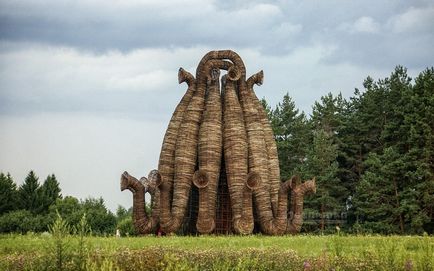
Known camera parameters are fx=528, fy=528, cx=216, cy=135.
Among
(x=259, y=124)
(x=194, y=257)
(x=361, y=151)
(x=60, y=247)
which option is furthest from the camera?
(x=361, y=151)

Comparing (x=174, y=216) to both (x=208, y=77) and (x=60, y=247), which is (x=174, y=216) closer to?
(x=208, y=77)

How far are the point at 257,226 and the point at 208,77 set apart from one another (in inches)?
259

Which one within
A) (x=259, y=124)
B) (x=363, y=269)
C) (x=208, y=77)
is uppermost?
(x=208, y=77)

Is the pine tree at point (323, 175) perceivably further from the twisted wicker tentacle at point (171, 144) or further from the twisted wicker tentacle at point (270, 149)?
the twisted wicker tentacle at point (171, 144)

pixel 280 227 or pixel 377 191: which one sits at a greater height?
pixel 377 191

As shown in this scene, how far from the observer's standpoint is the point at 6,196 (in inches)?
1793

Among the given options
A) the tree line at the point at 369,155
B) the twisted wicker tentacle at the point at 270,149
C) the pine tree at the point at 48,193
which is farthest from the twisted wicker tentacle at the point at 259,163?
the pine tree at the point at 48,193

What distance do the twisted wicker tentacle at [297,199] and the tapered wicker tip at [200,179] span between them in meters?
3.91

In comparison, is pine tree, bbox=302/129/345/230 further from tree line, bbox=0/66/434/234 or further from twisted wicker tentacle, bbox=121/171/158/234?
twisted wicker tentacle, bbox=121/171/158/234

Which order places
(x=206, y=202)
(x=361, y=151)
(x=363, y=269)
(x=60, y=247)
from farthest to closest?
(x=361, y=151) < (x=206, y=202) < (x=363, y=269) < (x=60, y=247)

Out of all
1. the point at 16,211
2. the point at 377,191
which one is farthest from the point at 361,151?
the point at 16,211

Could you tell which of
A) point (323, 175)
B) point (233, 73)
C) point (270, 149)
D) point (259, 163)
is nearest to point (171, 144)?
point (259, 163)

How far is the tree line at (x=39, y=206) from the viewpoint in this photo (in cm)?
4138

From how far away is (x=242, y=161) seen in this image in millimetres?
20641
